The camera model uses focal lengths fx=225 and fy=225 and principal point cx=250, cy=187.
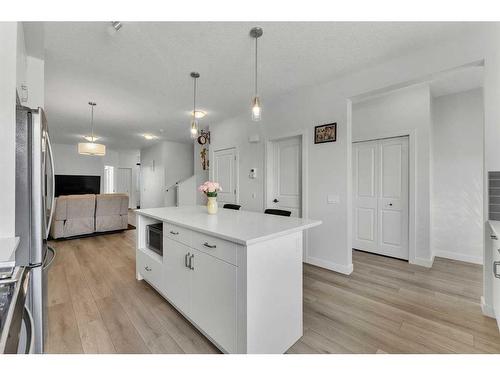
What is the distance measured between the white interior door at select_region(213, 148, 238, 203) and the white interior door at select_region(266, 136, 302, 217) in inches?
37.0

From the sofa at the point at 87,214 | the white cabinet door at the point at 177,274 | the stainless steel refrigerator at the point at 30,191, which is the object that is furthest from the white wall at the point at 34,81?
the sofa at the point at 87,214

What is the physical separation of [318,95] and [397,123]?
4.31 ft

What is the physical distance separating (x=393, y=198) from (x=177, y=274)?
3308mm

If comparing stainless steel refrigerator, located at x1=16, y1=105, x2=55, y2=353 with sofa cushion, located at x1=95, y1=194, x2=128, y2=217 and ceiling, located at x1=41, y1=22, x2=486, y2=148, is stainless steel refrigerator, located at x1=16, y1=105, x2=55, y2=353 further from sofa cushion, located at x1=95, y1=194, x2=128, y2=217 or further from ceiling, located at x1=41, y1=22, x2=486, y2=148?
sofa cushion, located at x1=95, y1=194, x2=128, y2=217

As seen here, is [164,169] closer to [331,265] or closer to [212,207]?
[212,207]

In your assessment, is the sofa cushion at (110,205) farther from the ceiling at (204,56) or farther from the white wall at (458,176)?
the white wall at (458,176)

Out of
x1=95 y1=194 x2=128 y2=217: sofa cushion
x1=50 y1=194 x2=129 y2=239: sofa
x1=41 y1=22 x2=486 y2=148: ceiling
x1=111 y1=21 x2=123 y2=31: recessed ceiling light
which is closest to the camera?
x1=111 y1=21 x2=123 y2=31: recessed ceiling light

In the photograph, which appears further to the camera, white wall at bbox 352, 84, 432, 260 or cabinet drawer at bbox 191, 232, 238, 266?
white wall at bbox 352, 84, 432, 260

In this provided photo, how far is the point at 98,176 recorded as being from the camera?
348 inches

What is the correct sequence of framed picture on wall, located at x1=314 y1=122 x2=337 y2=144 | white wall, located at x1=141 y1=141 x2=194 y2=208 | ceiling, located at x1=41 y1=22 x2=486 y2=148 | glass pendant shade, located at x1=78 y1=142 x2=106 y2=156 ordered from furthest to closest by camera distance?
white wall, located at x1=141 y1=141 x2=194 y2=208, glass pendant shade, located at x1=78 y1=142 x2=106 y2=156, framed picture on wall, located at x1=314 y1=122 x2=337 y2=144, ceiling, located at x1=41 y1=22 x2=486 y2=148

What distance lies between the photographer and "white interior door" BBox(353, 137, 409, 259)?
3.42m

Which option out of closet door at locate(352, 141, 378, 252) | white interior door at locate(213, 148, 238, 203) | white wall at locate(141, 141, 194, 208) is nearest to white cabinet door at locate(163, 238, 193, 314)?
white interior door at locate(213, 148, 238, 203)

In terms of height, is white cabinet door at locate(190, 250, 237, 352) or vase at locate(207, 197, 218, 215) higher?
vase at locate(207, 197, 218, 215)
